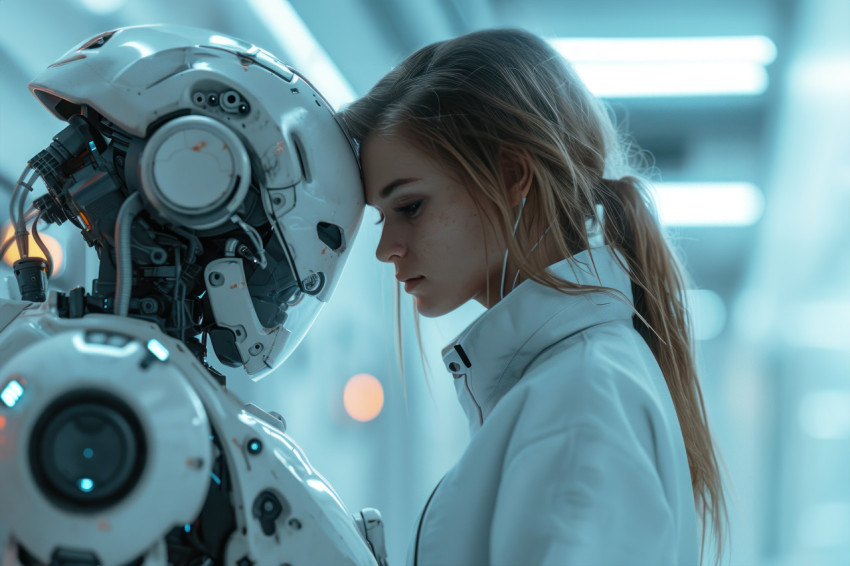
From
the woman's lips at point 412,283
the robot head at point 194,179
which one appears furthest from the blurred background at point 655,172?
the woman's lips at point 412,283

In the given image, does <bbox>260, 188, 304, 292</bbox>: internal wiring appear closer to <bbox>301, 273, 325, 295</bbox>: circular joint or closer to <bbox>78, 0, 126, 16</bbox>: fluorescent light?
<bbox>301, 273, 325, 295</bbox>: circular joint

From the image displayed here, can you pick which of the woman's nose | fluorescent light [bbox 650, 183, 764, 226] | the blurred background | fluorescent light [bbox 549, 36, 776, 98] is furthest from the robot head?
fluorescent light [bbox 650, 183, 764, 226]

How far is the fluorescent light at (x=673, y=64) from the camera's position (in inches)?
125

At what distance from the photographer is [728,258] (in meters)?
5.77

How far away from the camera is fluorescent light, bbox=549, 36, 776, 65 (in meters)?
3.15

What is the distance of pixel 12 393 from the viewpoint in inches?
28.6

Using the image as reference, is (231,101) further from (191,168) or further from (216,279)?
(216,279)

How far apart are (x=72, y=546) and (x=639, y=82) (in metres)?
3.20

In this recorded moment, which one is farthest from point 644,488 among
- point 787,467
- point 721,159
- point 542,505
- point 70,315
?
point 787,467

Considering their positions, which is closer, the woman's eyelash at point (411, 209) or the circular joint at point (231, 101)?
the circular joint at point (231, 101)

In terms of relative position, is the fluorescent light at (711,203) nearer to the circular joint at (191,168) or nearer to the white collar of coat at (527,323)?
the white collar of coat at (527,323)

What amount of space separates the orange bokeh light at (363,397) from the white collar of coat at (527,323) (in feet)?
6.80

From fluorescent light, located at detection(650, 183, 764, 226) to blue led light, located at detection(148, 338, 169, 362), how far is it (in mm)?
3834

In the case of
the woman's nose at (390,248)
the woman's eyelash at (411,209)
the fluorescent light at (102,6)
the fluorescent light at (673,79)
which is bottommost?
the woman's nose at (390,248)
